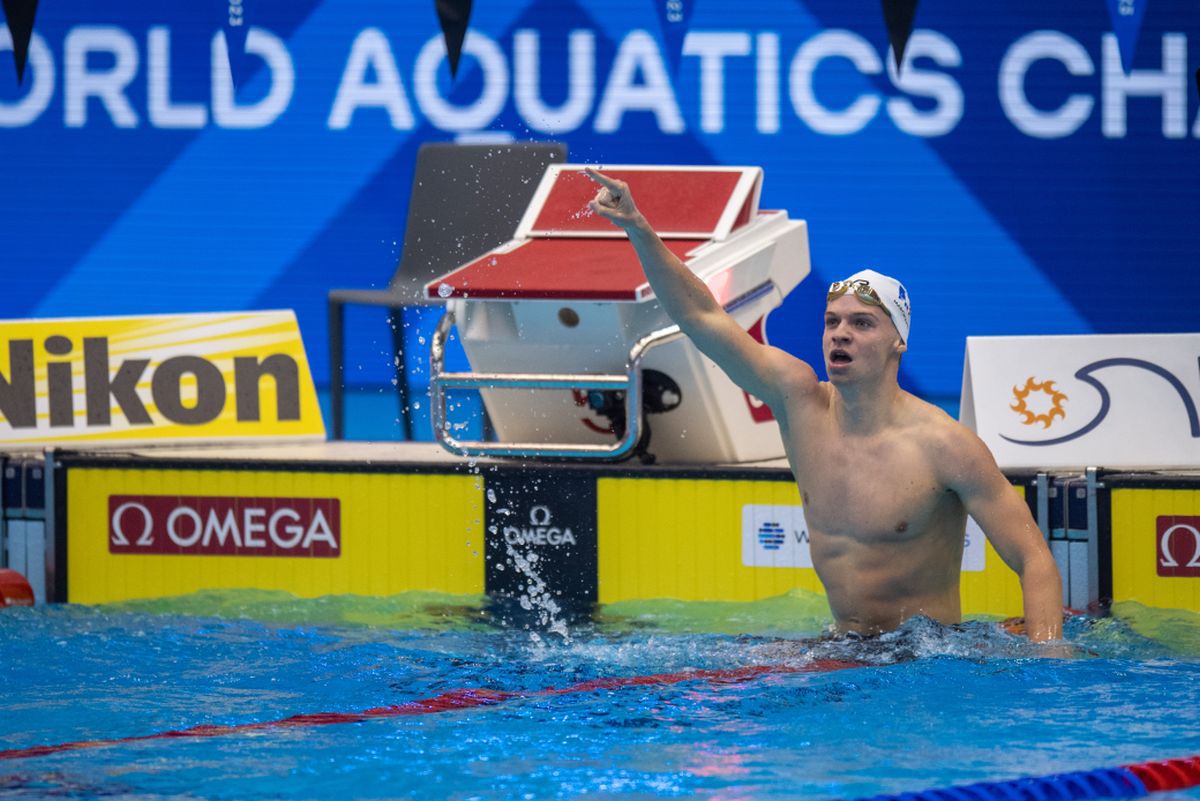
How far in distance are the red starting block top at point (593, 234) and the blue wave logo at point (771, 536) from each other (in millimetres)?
792

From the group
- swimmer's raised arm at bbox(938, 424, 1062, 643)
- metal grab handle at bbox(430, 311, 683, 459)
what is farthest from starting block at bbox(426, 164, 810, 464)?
swimmer's raised arm at bbox(938, 424, 1062, 643)

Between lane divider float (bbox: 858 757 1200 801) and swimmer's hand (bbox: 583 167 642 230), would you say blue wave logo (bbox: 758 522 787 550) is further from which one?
lane divider float (bbox: 858 757 1200 801)

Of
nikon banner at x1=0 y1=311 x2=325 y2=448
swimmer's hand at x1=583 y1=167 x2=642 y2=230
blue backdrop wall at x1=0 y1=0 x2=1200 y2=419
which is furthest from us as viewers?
blue backdrop wall at x1=0 y1=0 x2=1200 y2=419

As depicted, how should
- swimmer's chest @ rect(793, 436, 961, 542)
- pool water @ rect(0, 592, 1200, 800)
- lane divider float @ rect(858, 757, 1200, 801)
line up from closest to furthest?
1. lane divider float @ rect(858, 757, 1200, 801)
2. pool water @ rect(0, 592, 1200, 800)
3. swimmer's chest @ rect(793, 436, 961, 542)

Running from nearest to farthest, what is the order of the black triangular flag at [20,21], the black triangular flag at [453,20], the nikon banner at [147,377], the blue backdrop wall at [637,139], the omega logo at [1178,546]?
the omega logo at [1178,546] → the nikon banner at [147,377] → the black triangular flag at [20,21] → the black triangular flag at [453,20] → the blue backdrop wall at [637,139]

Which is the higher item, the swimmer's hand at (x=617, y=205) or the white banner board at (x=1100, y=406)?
the swimmer's hand at (x=617, y=205)

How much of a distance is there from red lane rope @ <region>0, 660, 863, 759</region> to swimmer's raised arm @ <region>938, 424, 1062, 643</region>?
441 mm

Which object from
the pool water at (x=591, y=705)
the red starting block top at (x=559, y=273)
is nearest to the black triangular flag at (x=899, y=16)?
the red starting block top at (x=559, y=273)

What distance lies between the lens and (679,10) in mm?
8609

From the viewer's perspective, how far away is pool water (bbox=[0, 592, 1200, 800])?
3.33 m

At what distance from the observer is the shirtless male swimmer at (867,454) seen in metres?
3.90

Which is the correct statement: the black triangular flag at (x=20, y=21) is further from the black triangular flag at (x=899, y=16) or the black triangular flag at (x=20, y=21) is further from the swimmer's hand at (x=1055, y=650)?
the swimmer's hand at (x=1055, y=650)

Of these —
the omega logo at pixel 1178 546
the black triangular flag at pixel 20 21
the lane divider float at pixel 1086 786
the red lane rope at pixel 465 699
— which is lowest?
the lane divider float at pixel 1086 786

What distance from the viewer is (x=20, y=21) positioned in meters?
5.93
